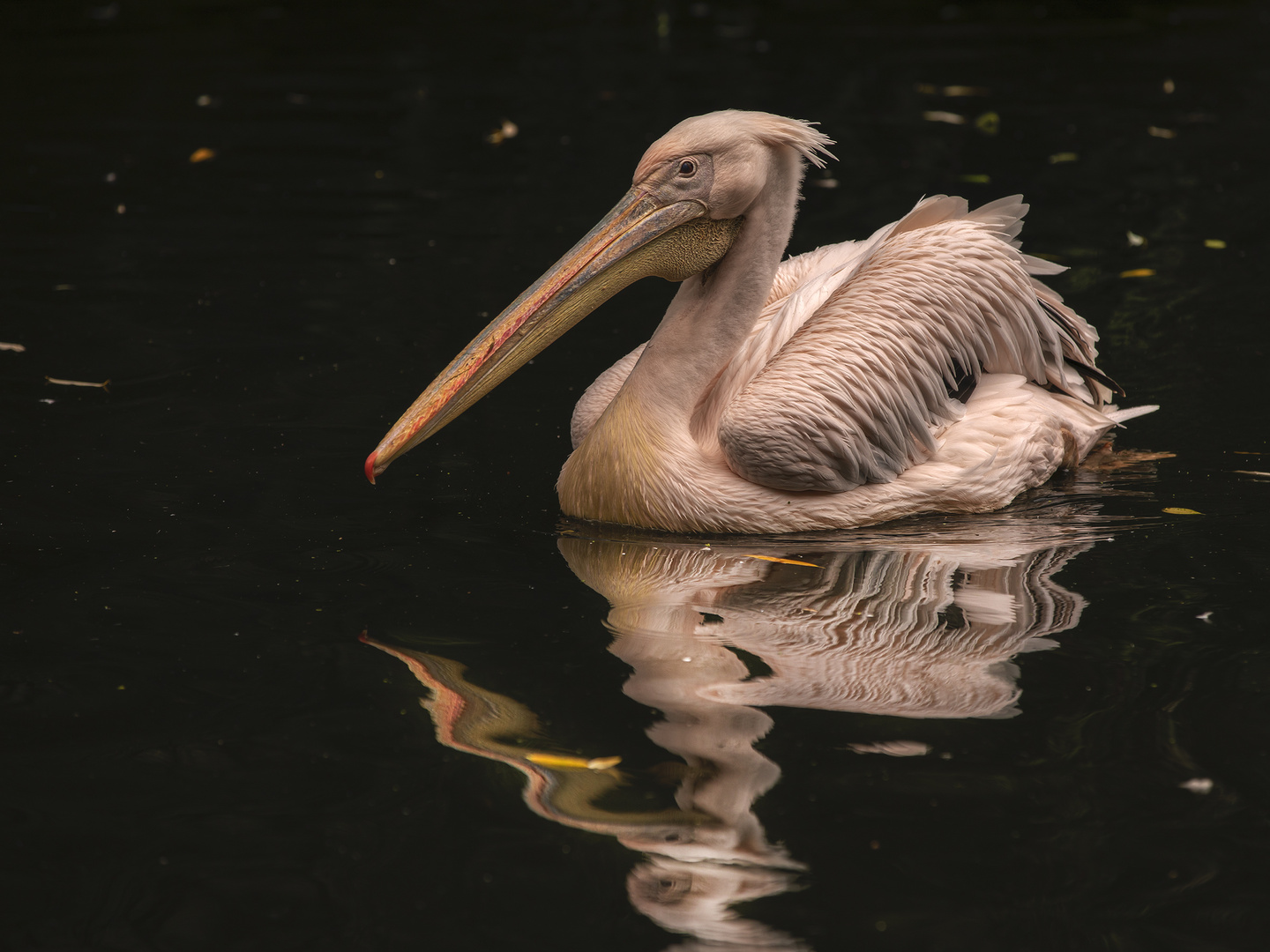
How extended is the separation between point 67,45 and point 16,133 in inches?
150

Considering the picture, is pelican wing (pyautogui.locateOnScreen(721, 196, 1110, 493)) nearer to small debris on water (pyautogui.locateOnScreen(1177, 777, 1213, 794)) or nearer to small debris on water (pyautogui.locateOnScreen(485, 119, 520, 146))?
small debris on water (pyautogui.locateOnScreen(1177, 777, 1213, 794))

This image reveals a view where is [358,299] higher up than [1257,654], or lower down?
lower down

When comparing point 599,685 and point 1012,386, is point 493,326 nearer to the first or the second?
point 599,685

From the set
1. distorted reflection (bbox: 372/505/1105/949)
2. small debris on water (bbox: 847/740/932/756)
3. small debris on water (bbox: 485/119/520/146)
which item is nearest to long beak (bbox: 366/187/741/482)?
distorted reflection (bbox: 372/505/1105/949)

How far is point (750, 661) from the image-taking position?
148 inches

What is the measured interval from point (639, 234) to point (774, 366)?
2.05 ft

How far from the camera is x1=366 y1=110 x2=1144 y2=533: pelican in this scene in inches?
181

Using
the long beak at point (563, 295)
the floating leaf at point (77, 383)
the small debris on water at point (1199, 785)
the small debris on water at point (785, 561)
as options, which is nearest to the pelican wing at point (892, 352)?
the small debris on water at point (785, 561)

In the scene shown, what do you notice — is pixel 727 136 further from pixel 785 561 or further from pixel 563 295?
pixel 785 561

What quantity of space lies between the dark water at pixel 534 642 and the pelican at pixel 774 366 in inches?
7.0

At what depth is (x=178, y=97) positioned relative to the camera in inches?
464

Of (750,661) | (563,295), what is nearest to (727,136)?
(563,295)

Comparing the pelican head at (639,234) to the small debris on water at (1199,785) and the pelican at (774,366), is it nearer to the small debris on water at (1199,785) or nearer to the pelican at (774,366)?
the pelican at (774,366)

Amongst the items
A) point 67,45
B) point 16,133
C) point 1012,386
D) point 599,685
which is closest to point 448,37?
point 67,45
